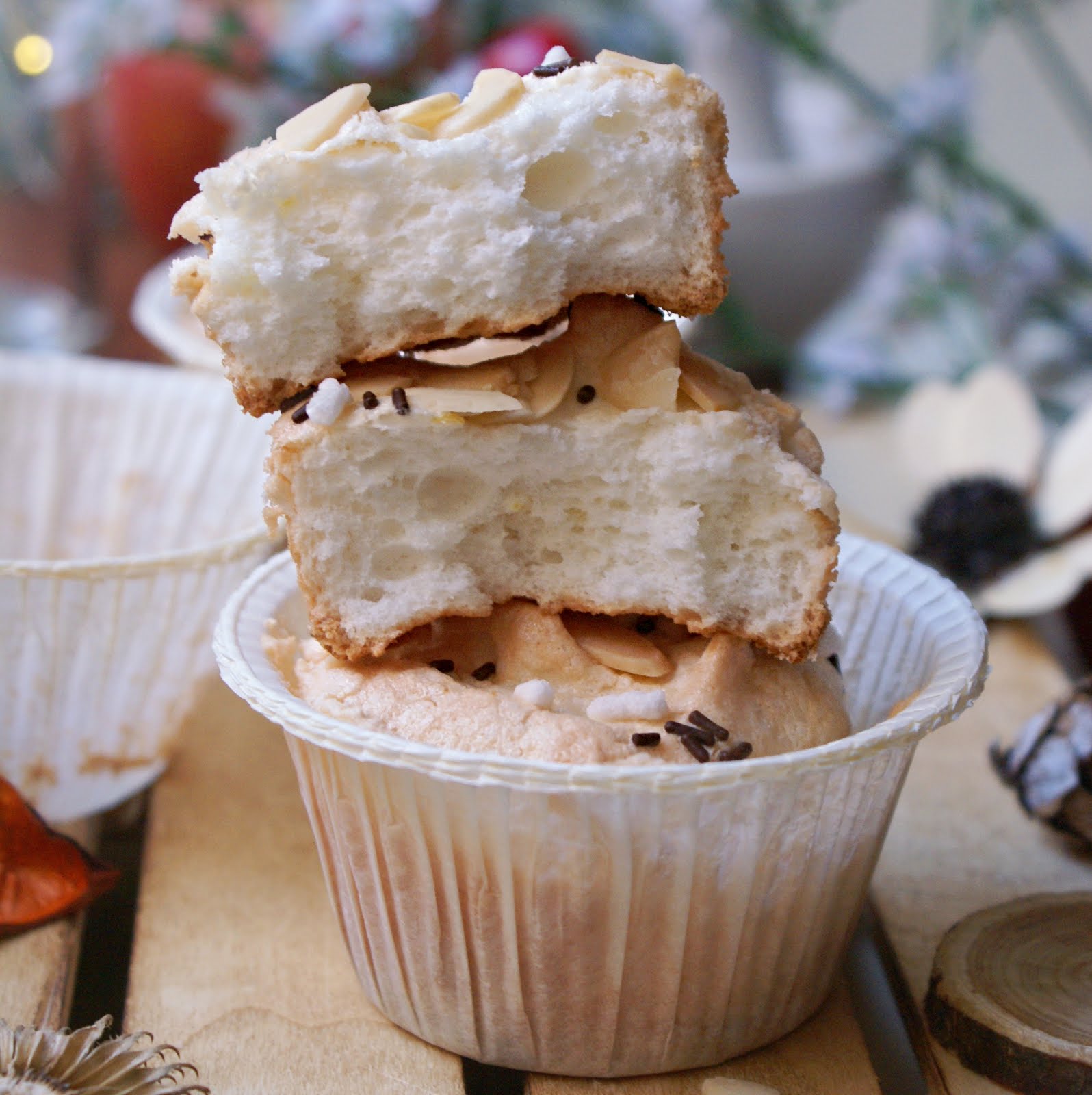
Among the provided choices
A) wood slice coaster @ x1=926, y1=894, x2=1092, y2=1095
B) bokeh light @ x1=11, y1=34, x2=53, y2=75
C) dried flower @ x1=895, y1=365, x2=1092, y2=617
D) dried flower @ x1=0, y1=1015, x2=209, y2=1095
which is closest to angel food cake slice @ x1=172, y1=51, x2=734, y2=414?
dried flower @ x1=0, y1=1015, x2=209, y2=1095

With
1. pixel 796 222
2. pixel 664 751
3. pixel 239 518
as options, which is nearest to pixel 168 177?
pixel 796 222

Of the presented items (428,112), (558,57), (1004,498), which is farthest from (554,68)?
(1004,498)

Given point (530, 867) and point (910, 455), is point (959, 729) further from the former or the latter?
point (530, 867)

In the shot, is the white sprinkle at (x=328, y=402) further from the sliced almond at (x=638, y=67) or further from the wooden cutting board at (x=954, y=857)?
the wooden cutting board at (x=954, y=857)

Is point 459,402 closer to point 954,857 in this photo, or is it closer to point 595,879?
point 595,879

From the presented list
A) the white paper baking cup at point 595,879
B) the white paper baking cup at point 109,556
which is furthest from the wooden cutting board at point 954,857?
the white paper baking cup at point 109,556
